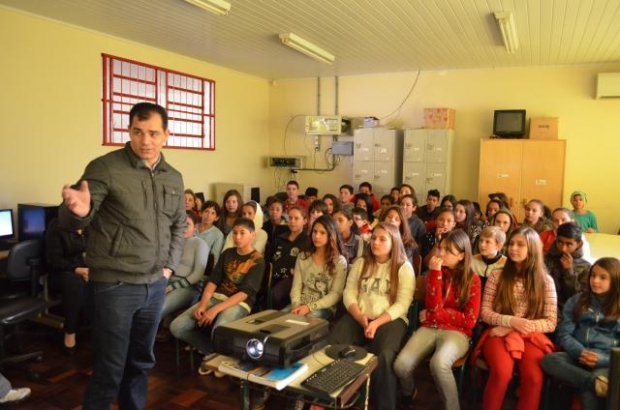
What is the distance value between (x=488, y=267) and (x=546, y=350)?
0.71m

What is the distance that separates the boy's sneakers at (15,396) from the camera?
287 centimetres

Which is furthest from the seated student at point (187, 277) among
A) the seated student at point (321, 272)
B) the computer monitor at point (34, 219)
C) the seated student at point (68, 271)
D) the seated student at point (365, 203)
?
the seated student at point (365, 203)

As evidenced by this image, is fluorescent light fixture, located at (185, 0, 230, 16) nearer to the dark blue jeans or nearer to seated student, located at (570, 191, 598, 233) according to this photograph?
the dark blue jeans

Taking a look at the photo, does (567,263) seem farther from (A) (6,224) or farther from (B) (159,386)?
(A) (6,224)

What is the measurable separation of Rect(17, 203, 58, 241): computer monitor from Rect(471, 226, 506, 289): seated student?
383cm

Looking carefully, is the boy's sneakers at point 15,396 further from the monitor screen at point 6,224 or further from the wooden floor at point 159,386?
the monitor screen at point 6,224

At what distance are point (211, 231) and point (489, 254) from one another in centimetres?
243

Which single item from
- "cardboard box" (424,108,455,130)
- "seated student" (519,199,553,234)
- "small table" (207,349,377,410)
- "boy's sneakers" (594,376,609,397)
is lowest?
"boy's sneakers" (594,376,609,397)

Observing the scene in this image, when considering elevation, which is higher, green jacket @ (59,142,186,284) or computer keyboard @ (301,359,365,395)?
green jacket @ (59,142,186,284)

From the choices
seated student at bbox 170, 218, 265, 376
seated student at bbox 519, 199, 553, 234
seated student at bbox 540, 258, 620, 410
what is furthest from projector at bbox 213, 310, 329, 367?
seated student at bbox 519, 199, 553, 234

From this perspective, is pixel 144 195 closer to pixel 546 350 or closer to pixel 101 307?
pixel 101 307

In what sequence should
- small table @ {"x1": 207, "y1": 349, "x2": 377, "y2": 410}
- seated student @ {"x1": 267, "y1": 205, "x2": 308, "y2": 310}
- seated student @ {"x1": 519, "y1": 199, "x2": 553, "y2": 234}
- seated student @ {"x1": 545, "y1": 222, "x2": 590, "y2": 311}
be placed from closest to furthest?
small table @ {"x1": 207, "y1": 349, "x2": 377, "y2": 410}
seated student @ {"x1": 545, "y1": 222, "x2": 590, "y2": 311}
seated student @ {"x1": 267, "y1": 205, "x2": 308, "y2": 310}
seated student @ {"x1": 519, "y1": 199, "x2": 553, "y2": 234}

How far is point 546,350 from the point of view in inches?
105

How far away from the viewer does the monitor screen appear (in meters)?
4.50
